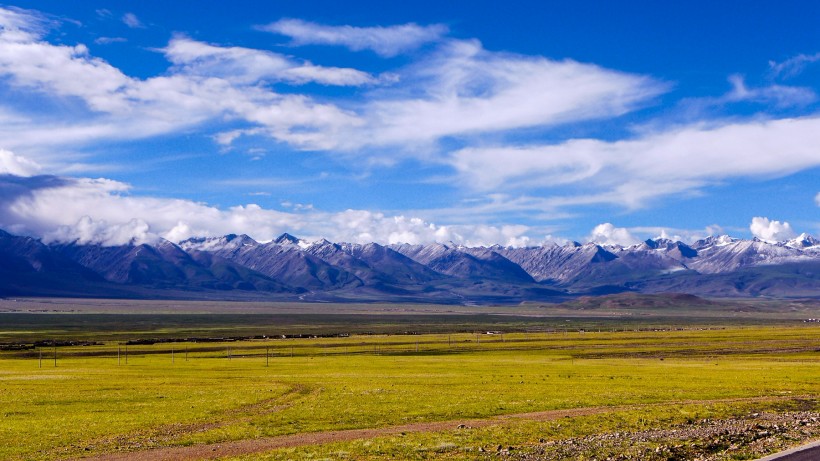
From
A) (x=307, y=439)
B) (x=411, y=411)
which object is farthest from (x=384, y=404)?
(x=307, y=439)

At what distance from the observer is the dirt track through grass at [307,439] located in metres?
28.2

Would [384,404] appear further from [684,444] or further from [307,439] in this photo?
[684,444]

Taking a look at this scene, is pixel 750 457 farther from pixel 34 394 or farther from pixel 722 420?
pixel 34 394

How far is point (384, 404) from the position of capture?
4331 cm

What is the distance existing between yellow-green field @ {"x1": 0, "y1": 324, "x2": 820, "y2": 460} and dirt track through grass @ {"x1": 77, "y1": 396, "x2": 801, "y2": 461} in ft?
0.62

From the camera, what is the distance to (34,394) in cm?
5391

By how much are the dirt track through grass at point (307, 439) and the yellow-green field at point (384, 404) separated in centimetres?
19

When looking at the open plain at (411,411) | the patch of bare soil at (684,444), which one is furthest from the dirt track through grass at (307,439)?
the patch of bare soil at (684,444)

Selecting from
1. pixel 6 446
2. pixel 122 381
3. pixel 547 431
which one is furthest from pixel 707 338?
pixel 6 446

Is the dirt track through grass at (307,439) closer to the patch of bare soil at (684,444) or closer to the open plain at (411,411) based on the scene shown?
the open plain at (411,411)

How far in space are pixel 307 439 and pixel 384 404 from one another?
1231 centimetres

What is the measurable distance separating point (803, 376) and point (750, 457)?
145 feet

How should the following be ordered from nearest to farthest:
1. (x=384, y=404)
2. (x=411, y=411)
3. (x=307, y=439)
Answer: (x=307, y=439), (x=411, y=411), (x=384, y=404)

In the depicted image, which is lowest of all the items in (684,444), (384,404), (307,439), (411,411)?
(384,404)
